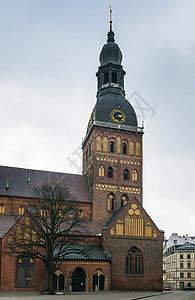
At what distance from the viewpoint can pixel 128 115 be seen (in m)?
63.6

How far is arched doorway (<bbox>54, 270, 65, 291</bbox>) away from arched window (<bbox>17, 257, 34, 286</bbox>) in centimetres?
295

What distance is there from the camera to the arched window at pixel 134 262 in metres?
53.1

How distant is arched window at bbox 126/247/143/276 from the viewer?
5306cm

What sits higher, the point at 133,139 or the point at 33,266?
the point at 133,139

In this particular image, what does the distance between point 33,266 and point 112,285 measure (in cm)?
1083

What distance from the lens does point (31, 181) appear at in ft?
191

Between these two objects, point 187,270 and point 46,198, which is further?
point 187,270

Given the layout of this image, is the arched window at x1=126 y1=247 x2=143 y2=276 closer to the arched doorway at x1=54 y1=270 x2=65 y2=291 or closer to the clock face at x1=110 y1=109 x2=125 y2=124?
the arched doorway at x1=54 y1=270 x2=65 y2=291

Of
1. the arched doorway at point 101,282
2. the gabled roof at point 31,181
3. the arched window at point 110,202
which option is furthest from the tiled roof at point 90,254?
the gabled roof at point 31,181

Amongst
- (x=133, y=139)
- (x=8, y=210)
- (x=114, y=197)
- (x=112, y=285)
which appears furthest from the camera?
(x=133, y=139)

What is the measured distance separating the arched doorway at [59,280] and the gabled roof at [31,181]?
41.5 feet

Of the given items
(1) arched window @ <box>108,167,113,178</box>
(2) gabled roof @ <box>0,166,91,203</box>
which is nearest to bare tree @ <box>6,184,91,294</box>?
(2) gabled roof @ <box>0,166,91,203</box>

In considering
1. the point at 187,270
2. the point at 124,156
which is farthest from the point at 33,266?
the point at 187,270

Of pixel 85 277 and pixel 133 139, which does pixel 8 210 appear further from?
pixel 133 139
